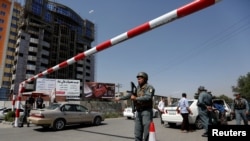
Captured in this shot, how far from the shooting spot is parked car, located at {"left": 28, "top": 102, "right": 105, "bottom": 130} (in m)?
10.9

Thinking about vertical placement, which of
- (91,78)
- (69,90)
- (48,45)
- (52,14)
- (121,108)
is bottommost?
(121,108)

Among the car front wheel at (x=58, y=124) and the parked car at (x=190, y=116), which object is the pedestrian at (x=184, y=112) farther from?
the car front wheel at (x=58, y=124)

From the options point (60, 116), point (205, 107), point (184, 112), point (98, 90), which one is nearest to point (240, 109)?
point (205, 107)

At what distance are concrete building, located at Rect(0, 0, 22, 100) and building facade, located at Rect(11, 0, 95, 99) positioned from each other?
601 centimetres

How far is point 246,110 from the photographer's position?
9656 millimetres

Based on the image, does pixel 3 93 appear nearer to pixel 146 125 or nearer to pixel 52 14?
pixel 52 14

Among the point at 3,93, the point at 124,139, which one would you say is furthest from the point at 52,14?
the point at 124,139

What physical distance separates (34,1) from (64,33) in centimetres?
1677

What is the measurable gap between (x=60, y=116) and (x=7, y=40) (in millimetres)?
77412

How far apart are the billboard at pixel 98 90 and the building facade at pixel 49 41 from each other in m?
41.5

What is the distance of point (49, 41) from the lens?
258 ft

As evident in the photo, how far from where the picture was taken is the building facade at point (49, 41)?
6825 centimetres

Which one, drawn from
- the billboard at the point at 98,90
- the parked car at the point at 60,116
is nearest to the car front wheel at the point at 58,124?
the parked car at the point at 60,116

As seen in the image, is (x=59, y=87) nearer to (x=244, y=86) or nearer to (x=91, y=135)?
(x=91, y=135)
